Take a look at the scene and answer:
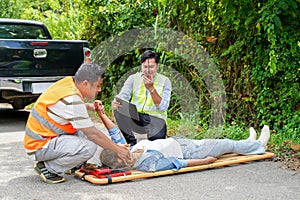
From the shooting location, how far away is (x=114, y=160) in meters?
4.78

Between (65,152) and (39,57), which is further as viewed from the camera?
(39,57)

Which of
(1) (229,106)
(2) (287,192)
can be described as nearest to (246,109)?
(1) (229,106)

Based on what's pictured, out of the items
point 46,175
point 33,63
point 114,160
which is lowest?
point 46,175

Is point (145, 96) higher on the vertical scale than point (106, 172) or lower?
higher

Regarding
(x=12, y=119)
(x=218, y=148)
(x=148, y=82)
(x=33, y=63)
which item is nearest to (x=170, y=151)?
(x=218, y=148)

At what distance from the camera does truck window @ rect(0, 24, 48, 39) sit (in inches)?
350

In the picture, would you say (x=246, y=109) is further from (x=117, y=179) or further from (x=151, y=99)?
(x=117, y=179)

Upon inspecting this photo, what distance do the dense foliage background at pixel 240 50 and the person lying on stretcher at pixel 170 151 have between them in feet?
3.21

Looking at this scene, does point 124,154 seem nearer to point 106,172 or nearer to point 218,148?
point 106,172

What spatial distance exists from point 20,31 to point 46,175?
5232mm

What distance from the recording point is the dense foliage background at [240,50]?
20.4ft

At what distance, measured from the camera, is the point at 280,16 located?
6.22 meters

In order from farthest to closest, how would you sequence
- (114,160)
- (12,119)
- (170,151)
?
(12,119)
(170,151)
(114,160)

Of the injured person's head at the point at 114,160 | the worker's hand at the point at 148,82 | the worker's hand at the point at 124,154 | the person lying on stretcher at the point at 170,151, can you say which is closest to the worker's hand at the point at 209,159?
the person lying on stretcher at the point at 170,151
